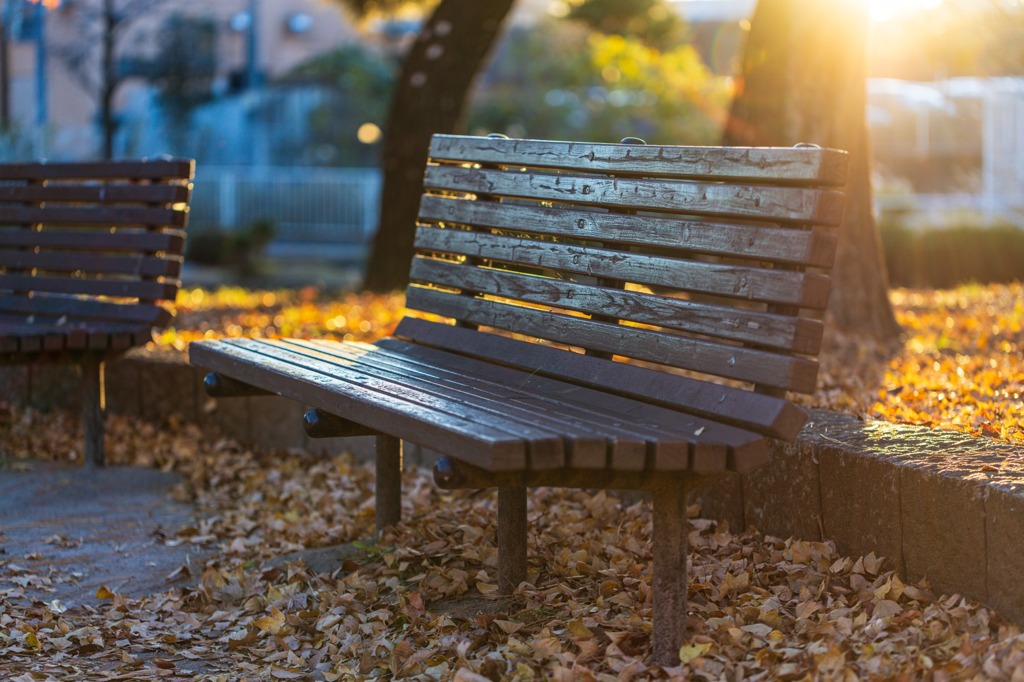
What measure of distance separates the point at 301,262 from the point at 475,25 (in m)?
10.3

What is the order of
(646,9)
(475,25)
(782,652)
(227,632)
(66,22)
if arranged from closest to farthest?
(782,652) < (227,632) < (475,25) < (646,9) < (66,22)

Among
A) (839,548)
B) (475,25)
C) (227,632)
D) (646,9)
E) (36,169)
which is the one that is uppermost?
(646,9)

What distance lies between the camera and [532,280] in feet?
12.0

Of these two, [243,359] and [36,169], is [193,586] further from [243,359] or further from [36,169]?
[36,169]

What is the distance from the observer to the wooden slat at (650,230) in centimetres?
278

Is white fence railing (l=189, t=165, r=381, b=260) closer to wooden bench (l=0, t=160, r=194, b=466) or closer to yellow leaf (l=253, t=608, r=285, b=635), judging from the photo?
wooden bench (l=0, t=160, r=194, b=466)

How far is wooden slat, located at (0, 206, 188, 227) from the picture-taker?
516 cm

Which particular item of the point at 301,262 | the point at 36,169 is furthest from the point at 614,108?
the point at 36,169

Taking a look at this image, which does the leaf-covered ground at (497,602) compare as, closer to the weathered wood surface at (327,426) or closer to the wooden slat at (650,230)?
the weathered wood surface at (327,426)

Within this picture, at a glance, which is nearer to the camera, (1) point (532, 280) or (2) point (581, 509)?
(1) point (532, 280)

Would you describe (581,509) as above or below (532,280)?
below

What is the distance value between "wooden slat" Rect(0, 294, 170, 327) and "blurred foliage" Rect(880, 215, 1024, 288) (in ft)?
32.4

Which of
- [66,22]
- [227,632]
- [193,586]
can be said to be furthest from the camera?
[66,22]

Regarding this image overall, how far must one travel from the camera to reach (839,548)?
3.25 meters
